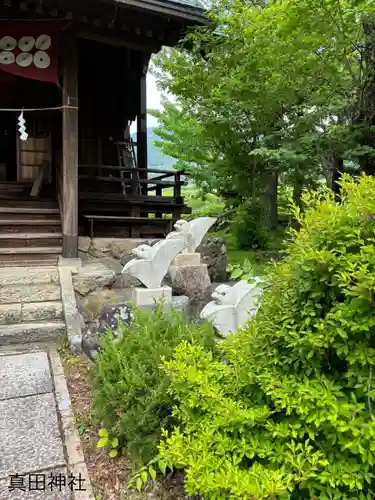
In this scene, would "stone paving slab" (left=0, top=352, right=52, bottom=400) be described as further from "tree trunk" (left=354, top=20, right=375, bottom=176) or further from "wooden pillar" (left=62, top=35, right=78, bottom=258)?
"tree trunk" (left=354, top=20, right=375, bottom=176)

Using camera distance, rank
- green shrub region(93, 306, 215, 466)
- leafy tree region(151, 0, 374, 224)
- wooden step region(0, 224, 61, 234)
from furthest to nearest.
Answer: wooden step region(0, 224, 61, 234), leafy tree region(151, 0, 374, 224), green shrub region(93, 306, 215, 466)

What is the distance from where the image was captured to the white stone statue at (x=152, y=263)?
469cm

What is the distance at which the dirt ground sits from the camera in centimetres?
211

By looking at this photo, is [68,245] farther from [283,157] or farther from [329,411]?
[329,411]

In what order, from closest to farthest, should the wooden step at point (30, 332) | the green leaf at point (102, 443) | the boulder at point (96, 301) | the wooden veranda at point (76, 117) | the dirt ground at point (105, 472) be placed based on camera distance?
the dirt ground at point (105, 472) → the green leaf at point (102, 443) → the wooden step at point (30, 332) → the boulder at point (96, 301) → the wooden veranda at point (76, 117)

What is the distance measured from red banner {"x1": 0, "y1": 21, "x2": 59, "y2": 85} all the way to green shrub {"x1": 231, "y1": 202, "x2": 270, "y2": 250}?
5008 mm

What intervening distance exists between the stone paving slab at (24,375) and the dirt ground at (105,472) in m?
0.33

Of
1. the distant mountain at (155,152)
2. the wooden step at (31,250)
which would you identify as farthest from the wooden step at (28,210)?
the distant mountain at (155,152)

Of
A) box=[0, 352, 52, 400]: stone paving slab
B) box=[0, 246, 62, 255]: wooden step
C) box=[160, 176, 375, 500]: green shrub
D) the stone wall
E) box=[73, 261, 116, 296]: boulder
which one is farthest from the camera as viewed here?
box=[0, 246, 62, 255]: wooden step

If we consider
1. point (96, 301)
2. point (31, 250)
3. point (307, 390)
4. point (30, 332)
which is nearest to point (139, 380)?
point (307, 390)

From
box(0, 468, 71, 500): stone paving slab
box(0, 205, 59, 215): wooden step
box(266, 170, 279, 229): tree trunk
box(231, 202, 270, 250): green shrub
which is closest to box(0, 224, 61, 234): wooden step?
box(0, 205, 59, 215): wooden step

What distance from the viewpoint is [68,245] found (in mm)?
6129

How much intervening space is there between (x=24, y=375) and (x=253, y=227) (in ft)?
21.4

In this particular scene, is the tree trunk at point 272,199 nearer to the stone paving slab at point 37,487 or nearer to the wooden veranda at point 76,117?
the wooden veranda at point 76,117
